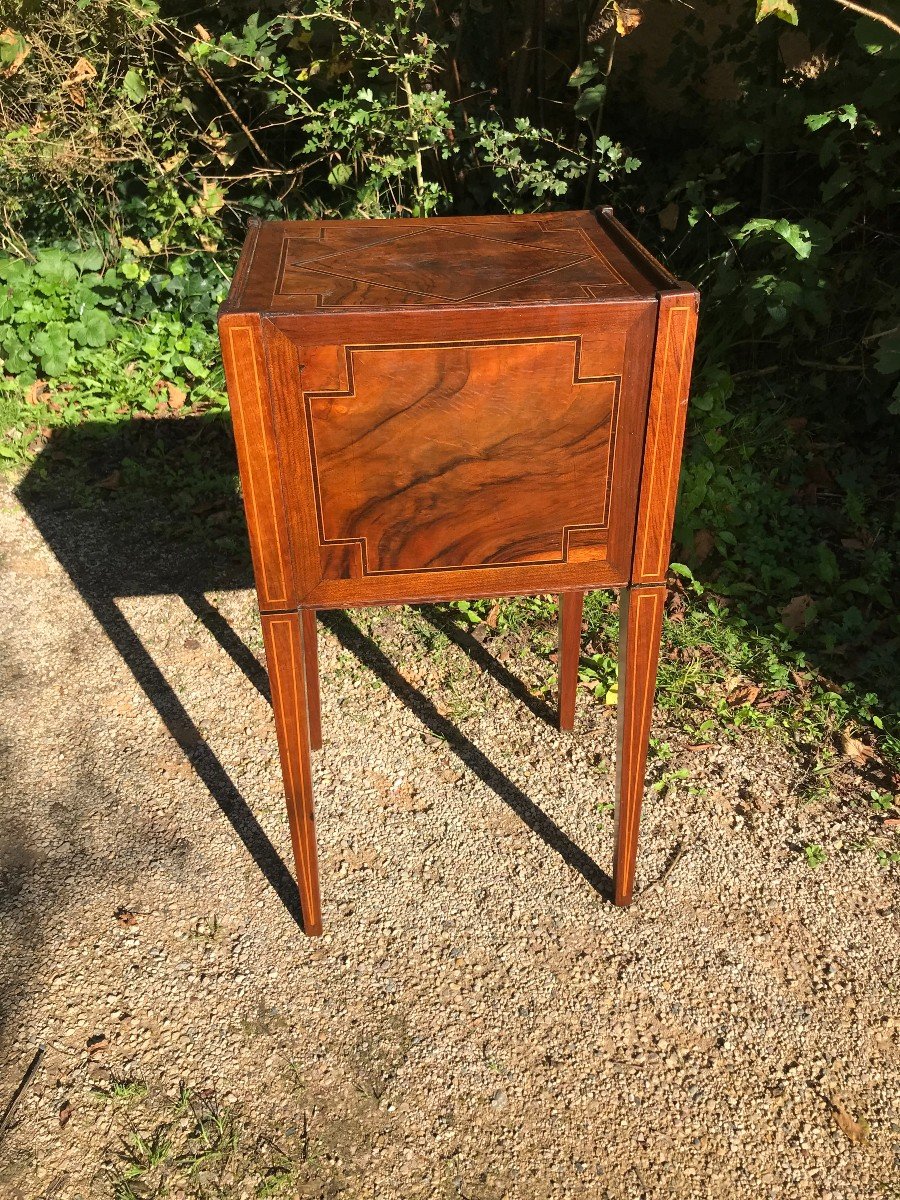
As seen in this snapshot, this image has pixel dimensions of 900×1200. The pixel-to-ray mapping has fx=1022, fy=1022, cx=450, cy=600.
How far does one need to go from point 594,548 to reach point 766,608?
4.32 ft

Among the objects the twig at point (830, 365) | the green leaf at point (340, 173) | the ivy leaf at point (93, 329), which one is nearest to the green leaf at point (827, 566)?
the twig at point (830, 365)

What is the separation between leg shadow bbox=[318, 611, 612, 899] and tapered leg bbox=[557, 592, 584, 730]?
0.73ft

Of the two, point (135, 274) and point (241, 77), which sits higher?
point (241, 77)

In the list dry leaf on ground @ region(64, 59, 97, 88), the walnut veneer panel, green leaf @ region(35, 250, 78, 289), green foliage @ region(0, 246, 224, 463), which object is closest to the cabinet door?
the walnut veneer panel

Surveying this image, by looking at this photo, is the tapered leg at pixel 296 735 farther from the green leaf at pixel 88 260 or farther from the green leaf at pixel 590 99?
the green leaf at pixel 88 260

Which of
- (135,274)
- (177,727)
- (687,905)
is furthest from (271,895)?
(135,274)

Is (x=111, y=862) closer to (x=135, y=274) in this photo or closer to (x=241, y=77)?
(x=135, y=274)

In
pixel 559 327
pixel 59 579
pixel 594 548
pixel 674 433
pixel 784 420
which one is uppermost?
pixel 559 327

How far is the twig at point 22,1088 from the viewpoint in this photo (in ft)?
5.45

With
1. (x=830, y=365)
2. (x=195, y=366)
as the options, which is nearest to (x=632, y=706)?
(x=830, y=365)

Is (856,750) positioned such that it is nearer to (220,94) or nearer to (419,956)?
(419,956)

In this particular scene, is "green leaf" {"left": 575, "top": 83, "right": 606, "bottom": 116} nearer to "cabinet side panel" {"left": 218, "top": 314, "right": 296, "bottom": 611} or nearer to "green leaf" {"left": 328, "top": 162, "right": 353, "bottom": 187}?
"green leaf" {"left": 328, "top": 162, "right": 353, "bottom": 187}

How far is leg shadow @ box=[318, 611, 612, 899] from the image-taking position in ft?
7.00

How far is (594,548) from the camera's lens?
1604 mm
